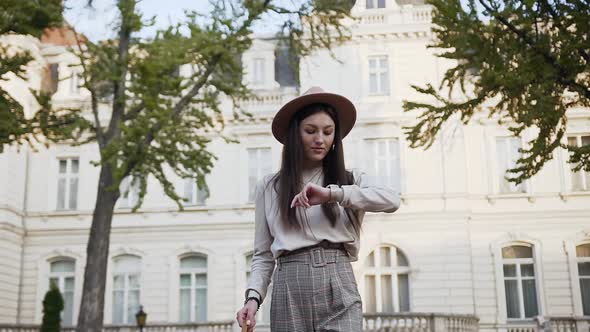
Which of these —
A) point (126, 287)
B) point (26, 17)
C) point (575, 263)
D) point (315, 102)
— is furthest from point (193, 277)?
point (315, 102)

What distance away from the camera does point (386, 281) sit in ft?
73.9

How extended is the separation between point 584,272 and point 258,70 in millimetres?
12307

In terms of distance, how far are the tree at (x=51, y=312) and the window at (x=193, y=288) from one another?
158 inches

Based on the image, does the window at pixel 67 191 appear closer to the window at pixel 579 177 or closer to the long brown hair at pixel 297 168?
the window at pixel 579 177

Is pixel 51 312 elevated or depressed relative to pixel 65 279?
depressed

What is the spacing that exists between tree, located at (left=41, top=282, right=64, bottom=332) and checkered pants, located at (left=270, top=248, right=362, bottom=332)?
1898cm

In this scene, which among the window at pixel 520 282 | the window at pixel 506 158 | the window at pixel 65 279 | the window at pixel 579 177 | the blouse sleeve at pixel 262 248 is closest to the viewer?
the blouse sleeve at pixel 262 248

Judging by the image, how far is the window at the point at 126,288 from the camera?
23.6 metres

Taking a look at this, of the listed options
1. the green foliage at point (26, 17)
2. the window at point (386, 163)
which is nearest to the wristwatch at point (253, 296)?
the green foliage at point (26, 17)

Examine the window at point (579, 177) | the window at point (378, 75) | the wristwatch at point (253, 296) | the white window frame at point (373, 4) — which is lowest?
the wristwatch at point (253, 296)

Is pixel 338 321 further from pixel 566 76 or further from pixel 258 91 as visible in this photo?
pixel 258 91

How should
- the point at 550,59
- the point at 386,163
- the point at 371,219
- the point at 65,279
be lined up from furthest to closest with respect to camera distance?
the point at 65,279 < the point at 386,163 < the point at 371,219 < the point at 550,59

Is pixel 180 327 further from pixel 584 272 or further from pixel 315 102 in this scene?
pixel 315 102

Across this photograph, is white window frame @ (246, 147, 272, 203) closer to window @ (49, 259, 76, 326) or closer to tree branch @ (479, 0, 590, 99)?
window @ (49, 259, 76, 326)
